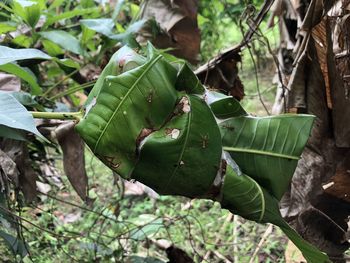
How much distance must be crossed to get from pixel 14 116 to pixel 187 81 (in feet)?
0.80

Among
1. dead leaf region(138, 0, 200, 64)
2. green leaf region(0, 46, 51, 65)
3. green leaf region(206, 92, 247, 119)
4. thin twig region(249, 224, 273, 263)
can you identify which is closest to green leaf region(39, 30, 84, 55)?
dead leaf region(138, 0, 200, 64)

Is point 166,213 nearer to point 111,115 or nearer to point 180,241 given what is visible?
point 180,241

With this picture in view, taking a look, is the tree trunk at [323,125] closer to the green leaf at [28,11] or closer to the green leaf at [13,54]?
the green leaf at [13,54]

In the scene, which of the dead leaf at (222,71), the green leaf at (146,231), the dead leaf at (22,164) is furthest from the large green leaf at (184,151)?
the green leaf at (146,231)

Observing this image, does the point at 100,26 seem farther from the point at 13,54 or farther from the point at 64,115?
the point at 64,115

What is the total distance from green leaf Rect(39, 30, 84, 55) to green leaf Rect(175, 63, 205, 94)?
596mm

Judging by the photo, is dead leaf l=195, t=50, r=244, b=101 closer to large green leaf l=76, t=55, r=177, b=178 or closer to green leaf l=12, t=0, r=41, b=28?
green leaf l=12, t=0, r=41, b=28

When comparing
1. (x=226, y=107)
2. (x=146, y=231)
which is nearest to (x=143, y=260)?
(x=146, y=231)

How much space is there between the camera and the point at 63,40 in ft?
3.94

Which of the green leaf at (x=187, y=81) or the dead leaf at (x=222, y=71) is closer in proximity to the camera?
the green leaf at (x=187, y=81)

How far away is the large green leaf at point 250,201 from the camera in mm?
680

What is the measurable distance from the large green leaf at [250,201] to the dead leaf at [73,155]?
409 mm

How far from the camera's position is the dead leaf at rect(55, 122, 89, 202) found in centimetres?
99

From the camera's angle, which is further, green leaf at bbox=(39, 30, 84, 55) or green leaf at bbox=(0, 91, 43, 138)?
green leaf at bbox=(39, 30, 84, 55)
